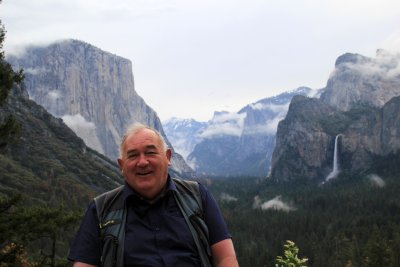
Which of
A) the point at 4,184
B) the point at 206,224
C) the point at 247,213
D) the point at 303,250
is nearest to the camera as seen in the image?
the point at 206,224

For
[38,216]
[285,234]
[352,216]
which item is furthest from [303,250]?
[38,216]

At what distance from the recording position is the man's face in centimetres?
589

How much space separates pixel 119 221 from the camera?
566 centimetres

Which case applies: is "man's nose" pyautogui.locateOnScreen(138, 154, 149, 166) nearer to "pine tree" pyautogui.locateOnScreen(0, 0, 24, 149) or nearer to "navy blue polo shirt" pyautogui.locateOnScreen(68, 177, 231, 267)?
"navy blue polo shirt" pyautogui.locateOnScreen(68, 177, 231, 267)

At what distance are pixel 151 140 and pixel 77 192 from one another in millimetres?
151478

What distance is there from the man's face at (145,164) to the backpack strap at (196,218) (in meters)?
0.32

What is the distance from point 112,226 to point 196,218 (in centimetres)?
105

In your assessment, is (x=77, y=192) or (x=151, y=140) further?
(x=77, y=192)

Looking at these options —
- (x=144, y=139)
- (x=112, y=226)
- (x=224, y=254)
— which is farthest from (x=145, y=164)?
(x=224, y=254)

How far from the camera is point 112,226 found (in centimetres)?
562

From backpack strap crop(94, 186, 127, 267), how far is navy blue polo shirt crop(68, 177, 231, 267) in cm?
8

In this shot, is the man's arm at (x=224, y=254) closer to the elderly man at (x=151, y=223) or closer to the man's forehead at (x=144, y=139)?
the elderly man at (x=151, y=223)

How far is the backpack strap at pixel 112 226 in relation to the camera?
18.0ft

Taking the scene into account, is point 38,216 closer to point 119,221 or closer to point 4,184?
point 119,221
